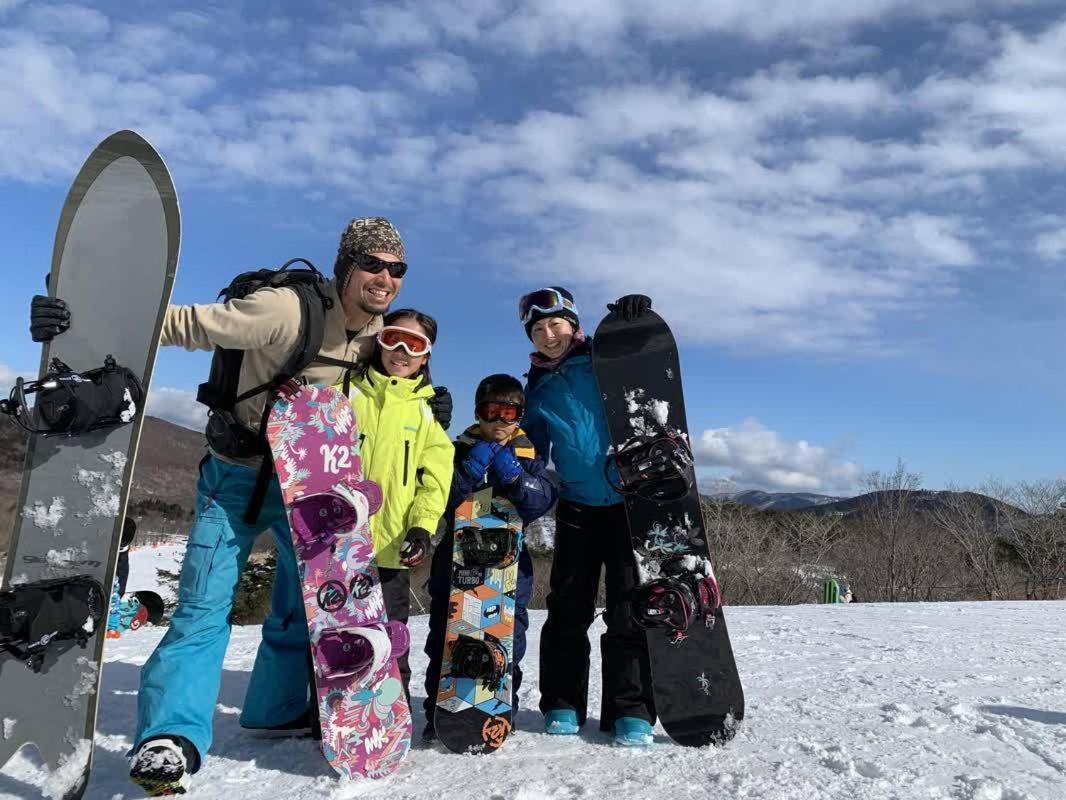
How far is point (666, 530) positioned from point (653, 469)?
0.92ft

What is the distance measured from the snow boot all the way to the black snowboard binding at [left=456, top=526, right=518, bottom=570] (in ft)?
4.02

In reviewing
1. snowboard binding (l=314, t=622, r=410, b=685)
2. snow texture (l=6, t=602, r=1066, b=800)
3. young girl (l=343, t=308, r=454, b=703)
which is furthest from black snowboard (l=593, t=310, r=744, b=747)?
snowboard binding (l=314, t=622, r=410, b=685)

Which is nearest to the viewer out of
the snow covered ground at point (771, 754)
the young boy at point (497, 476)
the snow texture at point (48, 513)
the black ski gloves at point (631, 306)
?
the snow covered ground at point (771, 754)

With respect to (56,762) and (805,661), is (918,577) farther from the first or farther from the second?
(56,762)

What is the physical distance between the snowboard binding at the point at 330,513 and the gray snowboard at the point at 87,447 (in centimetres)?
60

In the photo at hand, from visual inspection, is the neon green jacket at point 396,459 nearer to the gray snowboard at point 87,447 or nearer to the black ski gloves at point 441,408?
the black ski gloves at point 441,408

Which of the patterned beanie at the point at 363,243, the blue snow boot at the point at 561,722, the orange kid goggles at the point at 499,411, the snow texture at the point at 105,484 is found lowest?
the blue snow boot at the point at 561,722

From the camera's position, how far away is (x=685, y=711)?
2.73 m

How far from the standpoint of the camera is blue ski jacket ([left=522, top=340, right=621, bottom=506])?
2.99 m

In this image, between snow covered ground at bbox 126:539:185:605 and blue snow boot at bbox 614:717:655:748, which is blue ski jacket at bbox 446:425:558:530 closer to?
blue snow boot at bbox 614:717:655:748

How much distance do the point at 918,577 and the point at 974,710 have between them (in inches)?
1288

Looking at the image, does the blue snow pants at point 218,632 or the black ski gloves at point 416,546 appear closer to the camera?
the blue snow pants at point 218,632

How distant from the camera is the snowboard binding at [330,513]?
8.27ft

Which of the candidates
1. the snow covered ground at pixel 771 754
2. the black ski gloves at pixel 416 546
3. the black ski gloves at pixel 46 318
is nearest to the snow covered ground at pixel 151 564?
the snow covered ground at pixel 771 754
